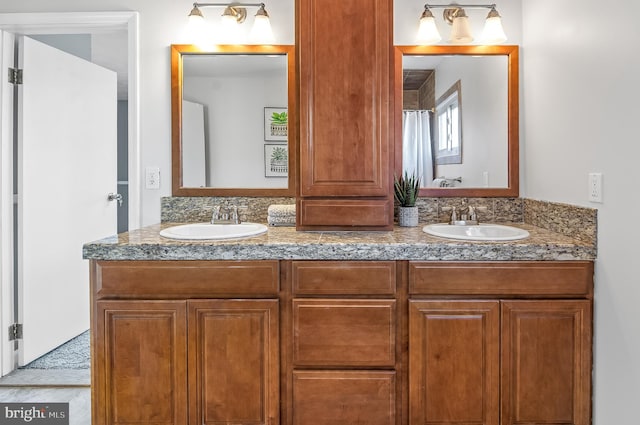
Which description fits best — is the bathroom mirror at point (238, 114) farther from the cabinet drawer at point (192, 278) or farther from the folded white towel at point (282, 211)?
the cabinet drawer at point (192, 278)

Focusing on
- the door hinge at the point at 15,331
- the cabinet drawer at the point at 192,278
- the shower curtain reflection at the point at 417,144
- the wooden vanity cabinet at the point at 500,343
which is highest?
the shower curtain reflection at the point at 417,144

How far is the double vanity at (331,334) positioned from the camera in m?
1.56

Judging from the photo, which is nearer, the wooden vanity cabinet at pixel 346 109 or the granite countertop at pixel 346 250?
the granite countertop at pixel 346 250

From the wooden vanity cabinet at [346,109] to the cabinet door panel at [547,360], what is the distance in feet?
2.28

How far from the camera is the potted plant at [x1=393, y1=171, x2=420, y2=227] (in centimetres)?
208

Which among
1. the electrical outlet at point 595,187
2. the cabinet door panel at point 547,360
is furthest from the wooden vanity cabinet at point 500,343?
the electrical outlet at point 595,187

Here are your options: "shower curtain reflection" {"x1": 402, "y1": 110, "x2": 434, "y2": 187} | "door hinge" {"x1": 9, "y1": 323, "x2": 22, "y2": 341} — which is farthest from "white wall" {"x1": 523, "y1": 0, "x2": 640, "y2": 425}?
"door hinge" {"x1": 9, "y1": 323, "x2": 22, "y2": 341}

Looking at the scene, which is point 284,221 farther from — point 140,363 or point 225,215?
point 140,363

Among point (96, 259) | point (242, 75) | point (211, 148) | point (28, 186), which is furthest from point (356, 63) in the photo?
point (28, 186)

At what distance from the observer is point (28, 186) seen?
2.46 metres

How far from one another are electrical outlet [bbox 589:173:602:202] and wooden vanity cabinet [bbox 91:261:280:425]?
1196mm

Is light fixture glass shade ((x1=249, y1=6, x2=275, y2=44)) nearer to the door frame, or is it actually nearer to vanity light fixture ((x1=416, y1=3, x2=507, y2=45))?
the door frame

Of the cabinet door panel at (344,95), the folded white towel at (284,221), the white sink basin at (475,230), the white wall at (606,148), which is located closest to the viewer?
the white wall at (606,148)

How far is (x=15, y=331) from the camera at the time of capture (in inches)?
95.5
